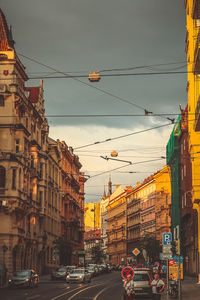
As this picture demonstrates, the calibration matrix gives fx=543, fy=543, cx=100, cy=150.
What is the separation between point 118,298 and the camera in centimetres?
2911

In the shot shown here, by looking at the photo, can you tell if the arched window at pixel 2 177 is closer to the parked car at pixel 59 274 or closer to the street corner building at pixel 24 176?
the street corner building at pixel 24 176

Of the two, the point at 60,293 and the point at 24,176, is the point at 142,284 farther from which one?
the point at 24,176

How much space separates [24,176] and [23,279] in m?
19.8

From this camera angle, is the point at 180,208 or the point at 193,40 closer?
the point at 193,40

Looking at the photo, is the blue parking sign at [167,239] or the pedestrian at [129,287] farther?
the blue parking sign at [167,239]

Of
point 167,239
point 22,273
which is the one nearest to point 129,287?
point 167,239

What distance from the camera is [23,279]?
128 ft

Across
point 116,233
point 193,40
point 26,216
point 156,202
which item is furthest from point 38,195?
point 116,233

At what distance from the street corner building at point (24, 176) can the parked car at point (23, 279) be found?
353 centimetres

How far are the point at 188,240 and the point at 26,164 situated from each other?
73.1 feet

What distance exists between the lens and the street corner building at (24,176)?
5322 centimetres

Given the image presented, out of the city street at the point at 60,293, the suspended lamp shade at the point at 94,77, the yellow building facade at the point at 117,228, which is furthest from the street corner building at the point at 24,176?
the yellow building facade at the point at 117,228

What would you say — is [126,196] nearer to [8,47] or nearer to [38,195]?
[38,195]

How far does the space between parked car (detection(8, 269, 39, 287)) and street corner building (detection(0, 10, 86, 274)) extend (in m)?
3.53
